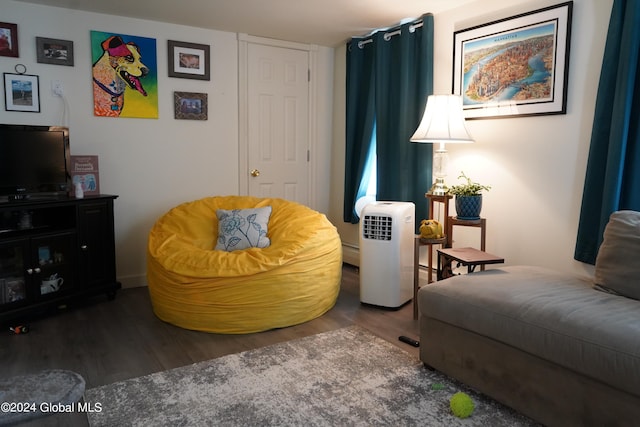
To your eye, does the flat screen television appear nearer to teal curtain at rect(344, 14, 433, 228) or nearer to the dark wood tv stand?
the dark wood tv stand

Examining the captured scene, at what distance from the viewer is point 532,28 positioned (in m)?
2.97

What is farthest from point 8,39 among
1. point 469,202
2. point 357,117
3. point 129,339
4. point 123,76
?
point 469,202

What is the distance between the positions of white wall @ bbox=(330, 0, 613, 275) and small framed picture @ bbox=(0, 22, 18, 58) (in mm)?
3180

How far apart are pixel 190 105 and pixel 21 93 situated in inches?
50.0

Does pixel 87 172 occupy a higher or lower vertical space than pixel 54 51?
lower

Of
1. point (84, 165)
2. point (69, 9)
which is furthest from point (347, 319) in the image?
point (69, 9)

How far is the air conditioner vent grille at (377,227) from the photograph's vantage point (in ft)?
10.7

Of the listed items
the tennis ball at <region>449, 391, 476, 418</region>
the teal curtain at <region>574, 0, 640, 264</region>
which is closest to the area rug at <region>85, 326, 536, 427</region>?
the tennis ball at <region>449, 391, 476, 418</region>

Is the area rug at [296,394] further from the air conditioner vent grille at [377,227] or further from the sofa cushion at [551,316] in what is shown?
the air conditioner vent grille at [377,227]

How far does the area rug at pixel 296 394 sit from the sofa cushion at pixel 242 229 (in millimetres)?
980

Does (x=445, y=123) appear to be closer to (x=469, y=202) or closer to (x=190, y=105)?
(x=469, y=202)

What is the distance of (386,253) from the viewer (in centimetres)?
330

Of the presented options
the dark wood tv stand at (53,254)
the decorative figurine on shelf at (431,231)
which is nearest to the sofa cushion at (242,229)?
the dark wood tv stand at (53,254)

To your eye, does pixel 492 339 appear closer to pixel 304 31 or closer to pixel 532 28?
pixel 532 28
